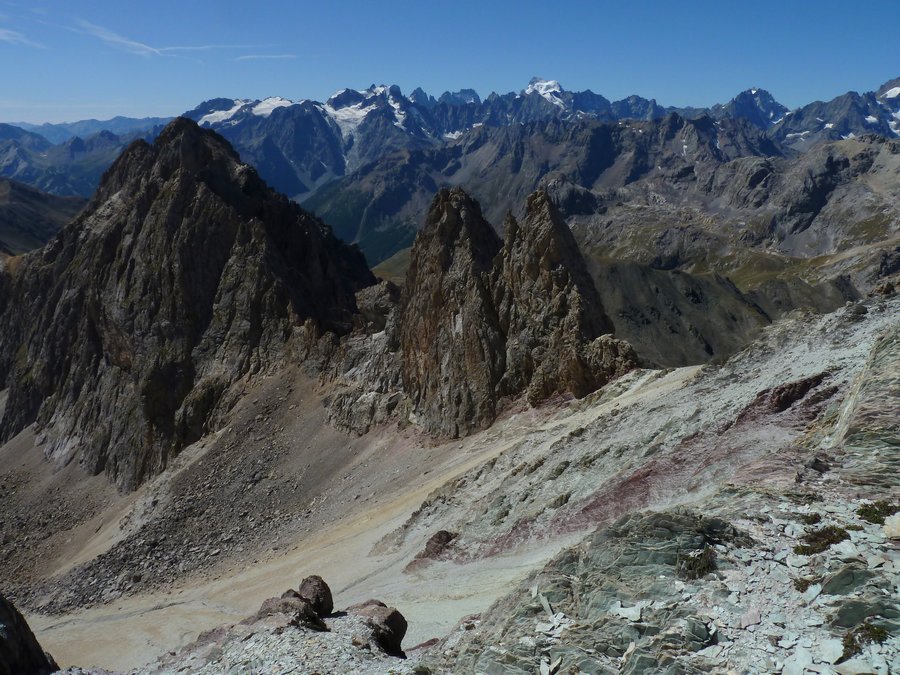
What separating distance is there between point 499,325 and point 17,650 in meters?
46.4

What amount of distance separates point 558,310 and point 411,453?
19.7m

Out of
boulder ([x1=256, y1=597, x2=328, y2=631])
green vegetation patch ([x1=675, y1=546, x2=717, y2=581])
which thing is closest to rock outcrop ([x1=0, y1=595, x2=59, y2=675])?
boulder ([x1=256, y1=597, x2=328, y2=631])

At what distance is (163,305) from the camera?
88062 mm

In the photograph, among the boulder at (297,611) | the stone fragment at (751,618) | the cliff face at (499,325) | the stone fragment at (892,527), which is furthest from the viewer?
the cliff face at (499,325)

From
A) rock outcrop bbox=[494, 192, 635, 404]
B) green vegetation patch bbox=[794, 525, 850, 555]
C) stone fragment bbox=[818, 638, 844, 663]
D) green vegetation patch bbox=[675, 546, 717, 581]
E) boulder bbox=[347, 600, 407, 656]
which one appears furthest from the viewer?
rock outcrop bbox=[494, 192, 635, 404]

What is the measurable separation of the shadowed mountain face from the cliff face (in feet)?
64.0

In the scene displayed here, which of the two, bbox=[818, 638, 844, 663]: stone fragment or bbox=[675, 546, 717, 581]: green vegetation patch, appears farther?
bbox=[675, 546, 717, 581]: green vegetation patch

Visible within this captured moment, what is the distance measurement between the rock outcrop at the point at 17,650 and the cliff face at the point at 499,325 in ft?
124

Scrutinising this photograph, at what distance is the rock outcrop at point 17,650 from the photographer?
28.4 meters

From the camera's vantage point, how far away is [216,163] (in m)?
101

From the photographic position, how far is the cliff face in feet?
191

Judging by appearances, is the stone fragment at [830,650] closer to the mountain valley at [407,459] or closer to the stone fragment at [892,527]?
the mountain valley at [407,459]

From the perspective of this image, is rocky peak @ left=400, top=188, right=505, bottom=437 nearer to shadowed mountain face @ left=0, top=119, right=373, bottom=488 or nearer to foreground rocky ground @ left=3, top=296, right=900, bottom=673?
foreground rocky ground @ left=3, top=296, right=900, bottom=673

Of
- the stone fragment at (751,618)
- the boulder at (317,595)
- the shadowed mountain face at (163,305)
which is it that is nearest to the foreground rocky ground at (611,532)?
the stone fragment at (751,618)
